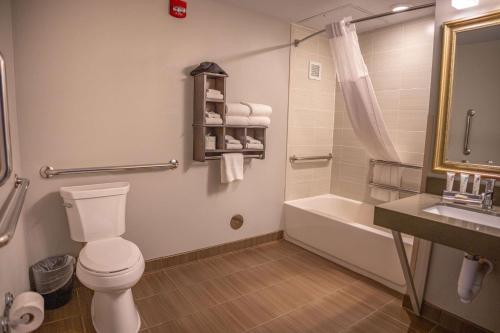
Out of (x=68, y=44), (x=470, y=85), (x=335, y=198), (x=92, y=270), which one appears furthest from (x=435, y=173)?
(x=68, y=44)

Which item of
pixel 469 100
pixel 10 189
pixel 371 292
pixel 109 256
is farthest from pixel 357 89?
pixel 10 189

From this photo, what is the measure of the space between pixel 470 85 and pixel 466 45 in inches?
9.8

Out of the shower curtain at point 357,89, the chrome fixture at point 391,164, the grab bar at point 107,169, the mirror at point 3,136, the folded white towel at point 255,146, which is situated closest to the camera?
the mirror at point 3,136

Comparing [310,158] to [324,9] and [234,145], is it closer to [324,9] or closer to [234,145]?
[234,145]

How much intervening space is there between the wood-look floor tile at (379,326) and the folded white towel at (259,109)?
1826mm

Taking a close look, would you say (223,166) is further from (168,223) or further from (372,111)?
(372,111)

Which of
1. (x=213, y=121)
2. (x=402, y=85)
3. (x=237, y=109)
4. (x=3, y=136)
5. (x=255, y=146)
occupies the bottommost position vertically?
(x=255, y=146)

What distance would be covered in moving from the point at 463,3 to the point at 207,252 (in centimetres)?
269

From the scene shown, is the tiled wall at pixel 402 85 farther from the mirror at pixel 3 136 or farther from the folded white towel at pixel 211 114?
the mirror at pixel 3 136

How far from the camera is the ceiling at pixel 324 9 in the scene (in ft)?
8.38

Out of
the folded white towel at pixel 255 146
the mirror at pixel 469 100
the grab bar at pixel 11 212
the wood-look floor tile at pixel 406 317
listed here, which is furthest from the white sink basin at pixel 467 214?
the grab bar at pixel 11 212

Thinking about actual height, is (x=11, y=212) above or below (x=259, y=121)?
below

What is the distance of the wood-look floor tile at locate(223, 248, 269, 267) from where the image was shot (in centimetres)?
285

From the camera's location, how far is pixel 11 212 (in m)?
1.19
